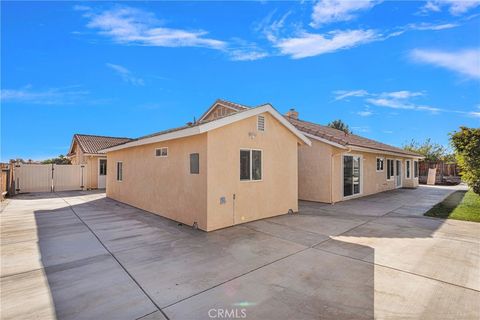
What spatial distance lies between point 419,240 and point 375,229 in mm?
1106

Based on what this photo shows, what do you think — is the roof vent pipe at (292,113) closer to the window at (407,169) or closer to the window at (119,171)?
the window at (407,169)

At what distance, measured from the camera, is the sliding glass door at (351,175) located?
468 inches

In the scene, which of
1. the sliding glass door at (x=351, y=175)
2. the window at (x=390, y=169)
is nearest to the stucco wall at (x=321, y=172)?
the sliding glass door at (x=351, y=175)

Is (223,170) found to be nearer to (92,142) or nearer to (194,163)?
(194,163)

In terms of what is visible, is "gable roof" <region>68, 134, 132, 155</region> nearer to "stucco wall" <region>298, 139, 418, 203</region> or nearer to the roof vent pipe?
the roof vent pipe

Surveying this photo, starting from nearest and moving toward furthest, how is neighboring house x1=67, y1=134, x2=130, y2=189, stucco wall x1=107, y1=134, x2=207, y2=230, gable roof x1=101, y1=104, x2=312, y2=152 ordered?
gable roof x1=101, y1=104, x2=312, y2=152, stucco wall x1=107, y1=134, x2=207, y2=230, neighboring house x1=67, y1=134, x2=130, y2=189

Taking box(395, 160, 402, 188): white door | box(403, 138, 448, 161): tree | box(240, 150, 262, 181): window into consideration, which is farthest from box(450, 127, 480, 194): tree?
box(403, 138, 448, 161): tree

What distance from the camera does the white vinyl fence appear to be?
15.8 meters

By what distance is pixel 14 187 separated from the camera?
14938 mm

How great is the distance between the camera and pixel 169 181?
26.5 ft

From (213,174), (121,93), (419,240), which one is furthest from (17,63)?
(419,240)

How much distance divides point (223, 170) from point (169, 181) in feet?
8.26

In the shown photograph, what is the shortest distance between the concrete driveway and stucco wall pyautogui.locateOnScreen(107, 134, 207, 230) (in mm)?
798

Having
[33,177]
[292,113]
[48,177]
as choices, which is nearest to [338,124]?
[292,113]
